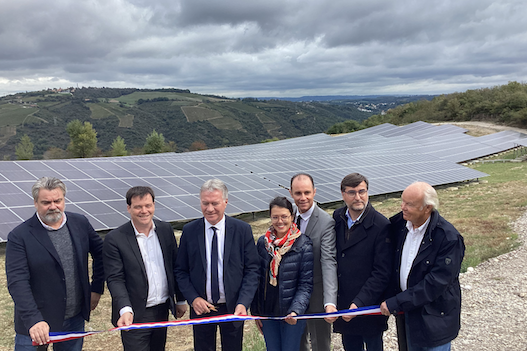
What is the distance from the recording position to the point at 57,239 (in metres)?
4.02

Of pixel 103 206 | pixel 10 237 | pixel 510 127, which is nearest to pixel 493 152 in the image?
pixel 510 127

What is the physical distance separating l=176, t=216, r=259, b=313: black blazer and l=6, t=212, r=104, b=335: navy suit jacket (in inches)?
43.0

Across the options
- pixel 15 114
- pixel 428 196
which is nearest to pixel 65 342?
pixel 428 196

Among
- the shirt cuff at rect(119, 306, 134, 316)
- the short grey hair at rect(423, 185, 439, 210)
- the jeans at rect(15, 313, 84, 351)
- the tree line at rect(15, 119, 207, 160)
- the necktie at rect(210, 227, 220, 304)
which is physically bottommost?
the jeans at rect(15, 313, 84, 351)

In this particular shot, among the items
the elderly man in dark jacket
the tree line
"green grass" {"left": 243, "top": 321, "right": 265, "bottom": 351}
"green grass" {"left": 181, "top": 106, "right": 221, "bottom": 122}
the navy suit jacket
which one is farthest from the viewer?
"green grass" {"left": 181, "top": 106, "right": 221, "bottom": 122}

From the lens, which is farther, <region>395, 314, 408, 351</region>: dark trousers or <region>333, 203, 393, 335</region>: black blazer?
<region>395, 314, 408, 351</region>: dark trousers

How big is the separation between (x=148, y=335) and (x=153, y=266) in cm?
74

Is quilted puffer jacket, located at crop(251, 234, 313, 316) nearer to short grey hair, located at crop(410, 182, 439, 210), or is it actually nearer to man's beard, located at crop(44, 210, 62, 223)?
short grey hair, located at crop(410, 182, 439, 210)

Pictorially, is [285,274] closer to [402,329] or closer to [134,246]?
[402,329]

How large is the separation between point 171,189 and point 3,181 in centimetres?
557

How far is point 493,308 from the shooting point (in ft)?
22.6

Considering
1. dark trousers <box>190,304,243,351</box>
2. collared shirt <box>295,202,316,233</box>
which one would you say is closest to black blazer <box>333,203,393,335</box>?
collared shirt <box>295,202,316,233</box>

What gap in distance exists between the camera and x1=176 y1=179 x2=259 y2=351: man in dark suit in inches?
165

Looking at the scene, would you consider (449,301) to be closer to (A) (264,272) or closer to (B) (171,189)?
(A) (264,272)
